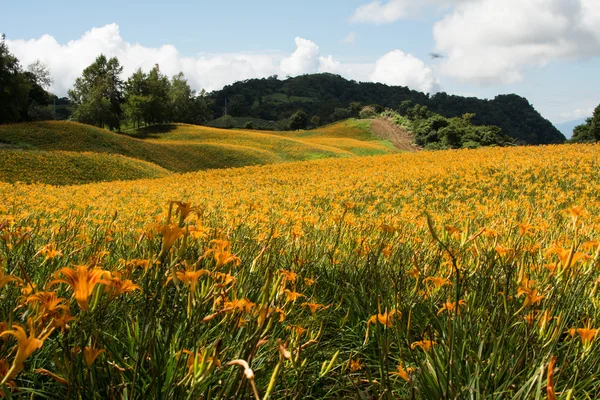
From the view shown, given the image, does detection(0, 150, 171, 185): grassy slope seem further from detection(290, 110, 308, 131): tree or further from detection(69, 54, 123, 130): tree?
detection(290, 110, 308, 131): tree

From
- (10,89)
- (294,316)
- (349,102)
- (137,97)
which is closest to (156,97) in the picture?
(137,97)

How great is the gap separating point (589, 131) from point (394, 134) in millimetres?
19739

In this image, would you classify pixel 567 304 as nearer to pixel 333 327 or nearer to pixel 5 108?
pixel 333 327

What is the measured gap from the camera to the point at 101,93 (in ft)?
148

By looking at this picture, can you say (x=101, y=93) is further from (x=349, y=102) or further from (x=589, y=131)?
(x=349, y=102)

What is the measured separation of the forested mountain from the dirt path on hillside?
2310 cm

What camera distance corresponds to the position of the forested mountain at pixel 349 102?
94.5 meters

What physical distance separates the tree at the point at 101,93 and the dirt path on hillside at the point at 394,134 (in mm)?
31157

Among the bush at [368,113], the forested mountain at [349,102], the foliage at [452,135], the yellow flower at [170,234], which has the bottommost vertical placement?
the yellow flower at [170,234]

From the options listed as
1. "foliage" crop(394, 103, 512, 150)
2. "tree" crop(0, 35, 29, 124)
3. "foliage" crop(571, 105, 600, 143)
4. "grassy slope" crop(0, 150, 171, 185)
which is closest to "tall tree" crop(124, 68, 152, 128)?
"tree" crop(0, 35, 29, 124)

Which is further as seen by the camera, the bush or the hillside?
the bush

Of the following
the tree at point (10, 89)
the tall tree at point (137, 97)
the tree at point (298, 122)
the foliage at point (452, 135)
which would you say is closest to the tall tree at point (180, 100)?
the tall tree at point (137, 97)

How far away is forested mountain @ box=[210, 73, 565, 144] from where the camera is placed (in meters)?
94.5

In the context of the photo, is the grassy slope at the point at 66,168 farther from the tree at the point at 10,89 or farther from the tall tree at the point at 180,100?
the tall tree at the point at 180,100
